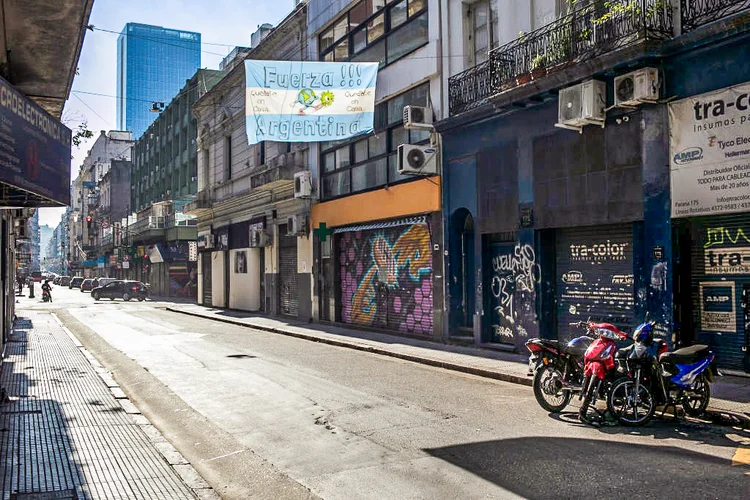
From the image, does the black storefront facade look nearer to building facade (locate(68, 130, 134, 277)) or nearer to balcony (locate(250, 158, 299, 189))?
balcony (locate(250, 158, 299, 189))

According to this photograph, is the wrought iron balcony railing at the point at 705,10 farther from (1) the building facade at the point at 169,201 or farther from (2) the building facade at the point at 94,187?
(2) the building facade at the point at 94,187

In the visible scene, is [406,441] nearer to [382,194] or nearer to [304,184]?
[382,194]

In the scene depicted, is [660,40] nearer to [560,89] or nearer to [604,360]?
[560,89]

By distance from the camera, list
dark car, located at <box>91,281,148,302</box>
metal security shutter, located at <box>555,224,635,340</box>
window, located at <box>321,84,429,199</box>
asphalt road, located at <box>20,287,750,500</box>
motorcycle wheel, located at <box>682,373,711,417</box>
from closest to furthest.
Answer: asphalt road, located at <box>20,287,750,500</box> < motorcycle wheel, located at <box>682,373,711,417</box> < metal security shutter, located at <box>555,224,635,340</box> < window, located at <box>321,84,429,199</box> < dark car, located at <box>91,281,148,302</box>

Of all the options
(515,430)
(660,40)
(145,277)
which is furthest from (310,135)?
(145,277)

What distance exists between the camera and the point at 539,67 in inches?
535

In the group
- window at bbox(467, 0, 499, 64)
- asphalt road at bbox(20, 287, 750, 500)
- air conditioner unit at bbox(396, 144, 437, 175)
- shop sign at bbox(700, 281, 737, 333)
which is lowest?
asphalt road at bbox(20, 287, 750, 500)

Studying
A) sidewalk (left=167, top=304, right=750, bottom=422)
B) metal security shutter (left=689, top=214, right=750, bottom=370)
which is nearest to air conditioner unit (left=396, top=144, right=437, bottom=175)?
sidewalk (left=167, top=304, right=750, bottom=422)

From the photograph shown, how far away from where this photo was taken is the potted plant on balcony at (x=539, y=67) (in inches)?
531

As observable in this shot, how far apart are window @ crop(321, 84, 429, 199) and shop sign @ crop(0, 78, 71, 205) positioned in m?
11.6

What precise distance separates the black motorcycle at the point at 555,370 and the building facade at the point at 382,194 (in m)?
8.34

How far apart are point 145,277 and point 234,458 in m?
62.9

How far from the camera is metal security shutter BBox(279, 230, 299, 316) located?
27.4 metres

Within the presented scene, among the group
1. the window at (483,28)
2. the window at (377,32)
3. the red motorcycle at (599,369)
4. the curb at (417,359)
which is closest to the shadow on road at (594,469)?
the red motorcycle at (599,369)
